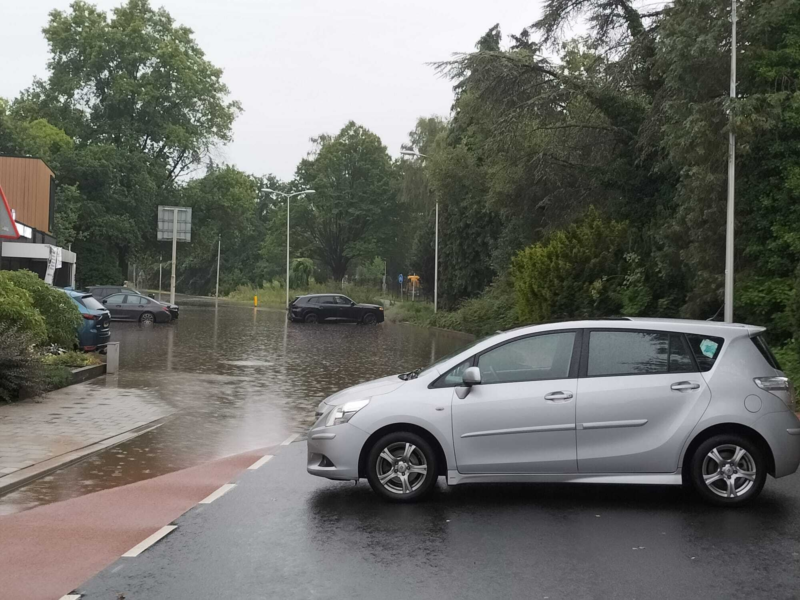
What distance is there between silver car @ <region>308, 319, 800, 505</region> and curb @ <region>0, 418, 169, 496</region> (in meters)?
2.95

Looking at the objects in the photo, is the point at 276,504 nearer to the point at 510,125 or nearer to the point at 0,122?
the point at 510,125

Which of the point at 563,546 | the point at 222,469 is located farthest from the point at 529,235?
the point at 563,546

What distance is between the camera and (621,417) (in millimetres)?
7699

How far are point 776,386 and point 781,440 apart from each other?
0.46m

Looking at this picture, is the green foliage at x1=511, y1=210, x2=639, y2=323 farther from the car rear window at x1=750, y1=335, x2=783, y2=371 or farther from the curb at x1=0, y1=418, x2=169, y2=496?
the car rear window at x1=750, y1=335, x2=783, y2=371

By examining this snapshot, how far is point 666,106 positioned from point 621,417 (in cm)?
1647

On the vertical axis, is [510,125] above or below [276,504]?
above

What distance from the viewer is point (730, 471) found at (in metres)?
7.69

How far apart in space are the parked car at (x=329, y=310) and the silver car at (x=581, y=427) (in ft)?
121

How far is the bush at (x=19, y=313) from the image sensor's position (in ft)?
51.5

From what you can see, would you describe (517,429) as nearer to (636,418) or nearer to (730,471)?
(636,418)

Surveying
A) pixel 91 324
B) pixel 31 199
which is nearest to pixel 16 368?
pixel 91 324

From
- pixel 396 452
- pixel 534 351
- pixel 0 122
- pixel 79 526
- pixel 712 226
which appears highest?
pixel 0 122

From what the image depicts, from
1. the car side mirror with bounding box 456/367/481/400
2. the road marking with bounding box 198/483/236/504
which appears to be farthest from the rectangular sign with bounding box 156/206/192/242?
the car side mirror with bounding box 456/367/481/400
